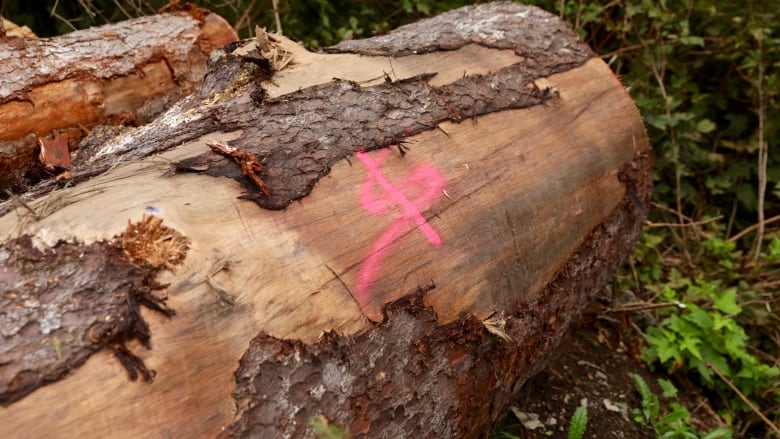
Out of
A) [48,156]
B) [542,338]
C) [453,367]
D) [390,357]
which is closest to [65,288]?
[390,357]

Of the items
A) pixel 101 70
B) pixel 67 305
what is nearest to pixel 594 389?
pixel 67 305

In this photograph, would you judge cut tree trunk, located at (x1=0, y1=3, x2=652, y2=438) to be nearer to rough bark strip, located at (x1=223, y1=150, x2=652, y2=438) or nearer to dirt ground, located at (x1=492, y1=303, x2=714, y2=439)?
rough bark strip, located at (x1=223, y1=150, x2=652, y2=438)

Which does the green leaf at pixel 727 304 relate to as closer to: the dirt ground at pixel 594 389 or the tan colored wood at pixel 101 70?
the dirt ground at pixel 594 389

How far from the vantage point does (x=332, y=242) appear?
4.89 feet

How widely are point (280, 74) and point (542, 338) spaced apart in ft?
3.77

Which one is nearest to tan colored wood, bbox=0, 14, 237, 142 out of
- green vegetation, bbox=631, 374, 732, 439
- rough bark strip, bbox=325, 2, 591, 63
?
rough bark strip, bbox=325, 2, 591, 63

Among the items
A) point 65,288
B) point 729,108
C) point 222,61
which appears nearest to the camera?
point 65,288

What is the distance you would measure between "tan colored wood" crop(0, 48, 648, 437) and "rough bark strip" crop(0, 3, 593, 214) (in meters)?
0.05

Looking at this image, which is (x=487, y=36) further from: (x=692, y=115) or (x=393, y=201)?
(x=692, y=115)

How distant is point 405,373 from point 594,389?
4.76 ft

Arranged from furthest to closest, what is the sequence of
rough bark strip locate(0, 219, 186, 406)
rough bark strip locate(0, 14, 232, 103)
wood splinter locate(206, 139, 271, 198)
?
rough bark strip locate(0, 14, 232, 103) → wood splinter locate(206, 139, 271, 198) → rough bark strip locate(0, 219, 186, 406)

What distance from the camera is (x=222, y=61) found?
2049 millimetres

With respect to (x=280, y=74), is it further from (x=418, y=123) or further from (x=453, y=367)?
(x=453, y=367)

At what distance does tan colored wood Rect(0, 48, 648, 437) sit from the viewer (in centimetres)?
117
